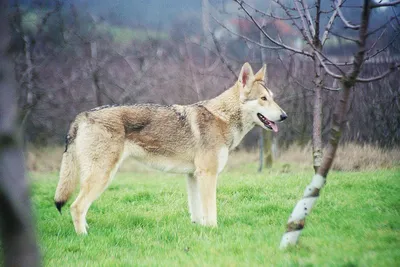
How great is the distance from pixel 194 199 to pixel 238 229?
107cm

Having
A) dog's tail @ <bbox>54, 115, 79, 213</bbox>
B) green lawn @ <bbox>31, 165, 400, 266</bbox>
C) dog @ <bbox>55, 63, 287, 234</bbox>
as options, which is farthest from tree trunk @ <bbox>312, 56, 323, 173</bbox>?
dog's tail @ <bbox>54, 115, 79, 213</bbox>

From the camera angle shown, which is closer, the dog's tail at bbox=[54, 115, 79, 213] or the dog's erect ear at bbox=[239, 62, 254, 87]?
the dog's tail at bbox=[54, 115, 79, 213]

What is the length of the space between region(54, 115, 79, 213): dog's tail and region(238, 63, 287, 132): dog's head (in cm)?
241

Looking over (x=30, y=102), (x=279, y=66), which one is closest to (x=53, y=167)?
(x=30, y=102)

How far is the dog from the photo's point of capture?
Answer: 18.6ft

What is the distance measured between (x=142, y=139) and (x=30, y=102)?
9600 mm

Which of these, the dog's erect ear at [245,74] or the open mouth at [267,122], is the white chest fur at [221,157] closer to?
the open mouth at [267,122]

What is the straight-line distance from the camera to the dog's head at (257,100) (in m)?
6.38

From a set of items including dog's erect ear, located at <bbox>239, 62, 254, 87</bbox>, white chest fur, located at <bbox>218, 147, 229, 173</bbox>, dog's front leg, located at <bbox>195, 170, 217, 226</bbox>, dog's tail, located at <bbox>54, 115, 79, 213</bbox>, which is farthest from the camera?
dog's erect ear, located at <bbox>239, 62, 254, 87</bbox>

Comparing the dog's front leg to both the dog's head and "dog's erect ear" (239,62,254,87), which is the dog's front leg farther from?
"dog's erect ear" (239,62,254,87)

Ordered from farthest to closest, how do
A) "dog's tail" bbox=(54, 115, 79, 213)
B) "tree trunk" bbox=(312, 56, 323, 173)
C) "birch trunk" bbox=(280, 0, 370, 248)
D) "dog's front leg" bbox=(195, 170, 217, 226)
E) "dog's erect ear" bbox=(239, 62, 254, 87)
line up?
1. "tree trunk" bbox=(312, 56, 323, 173)
2. "dog's erect ear" bbox=(239, 62, 254, 87)
3. "dog's front leg" bbox=(195, 170, 217, 226)
4. "dog's tail" bbox=(54, 115, 79, 213)
5. "birch trunk" bbox=(280, 0, 370, 248)

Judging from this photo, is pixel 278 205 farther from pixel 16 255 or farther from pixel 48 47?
pixel 48 47

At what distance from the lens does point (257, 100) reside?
642 cm

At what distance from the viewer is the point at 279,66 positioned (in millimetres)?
16562
